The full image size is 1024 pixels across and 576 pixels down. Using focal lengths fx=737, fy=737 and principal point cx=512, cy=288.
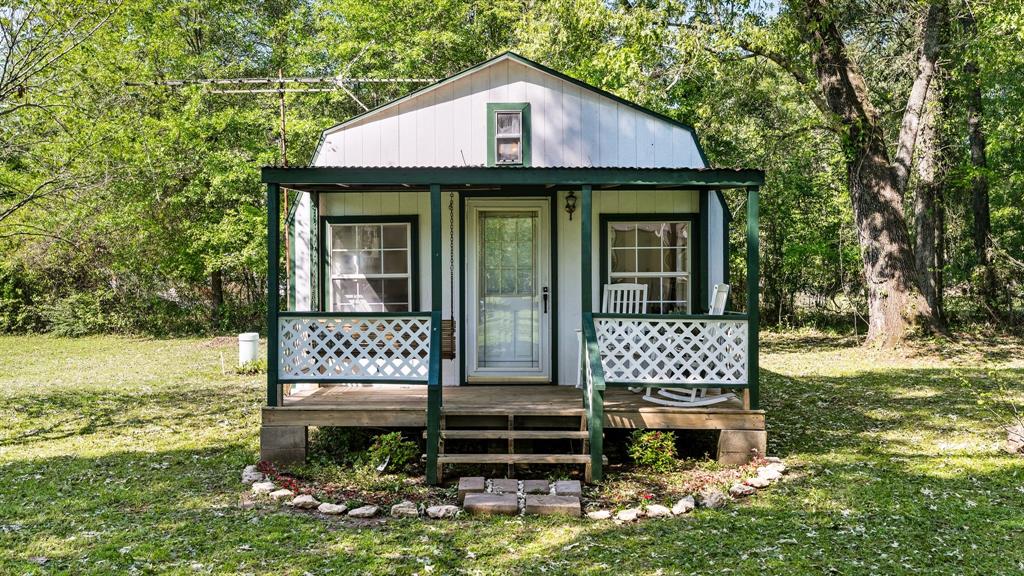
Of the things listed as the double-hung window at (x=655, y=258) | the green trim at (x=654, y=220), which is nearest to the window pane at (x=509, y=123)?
the green trim at (x=654, y=220)

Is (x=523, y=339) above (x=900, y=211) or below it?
below

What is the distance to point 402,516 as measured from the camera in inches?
207

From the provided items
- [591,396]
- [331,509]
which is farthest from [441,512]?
[591,396]

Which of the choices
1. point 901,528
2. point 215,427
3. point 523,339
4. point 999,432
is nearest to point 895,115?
point 999,432

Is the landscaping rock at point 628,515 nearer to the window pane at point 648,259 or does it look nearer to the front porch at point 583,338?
the front porch at point 583,338

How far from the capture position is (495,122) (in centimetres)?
815

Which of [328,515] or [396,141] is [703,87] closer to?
[396,141]

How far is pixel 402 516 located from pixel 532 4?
15.3m

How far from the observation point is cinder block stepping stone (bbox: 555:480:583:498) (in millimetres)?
5602

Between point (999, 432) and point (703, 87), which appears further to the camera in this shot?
point (703, 87)

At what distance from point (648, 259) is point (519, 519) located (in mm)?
3964

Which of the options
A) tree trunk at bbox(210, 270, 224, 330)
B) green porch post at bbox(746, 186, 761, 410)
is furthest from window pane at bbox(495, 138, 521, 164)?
tree trunk at bbox(210, 270, 224, 330)

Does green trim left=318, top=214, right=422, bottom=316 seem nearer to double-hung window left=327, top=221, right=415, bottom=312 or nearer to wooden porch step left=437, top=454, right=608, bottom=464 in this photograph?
double-hung window left=327, top=221, right=415, bottom=312

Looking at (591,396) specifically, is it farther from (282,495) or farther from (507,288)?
(282,495)
